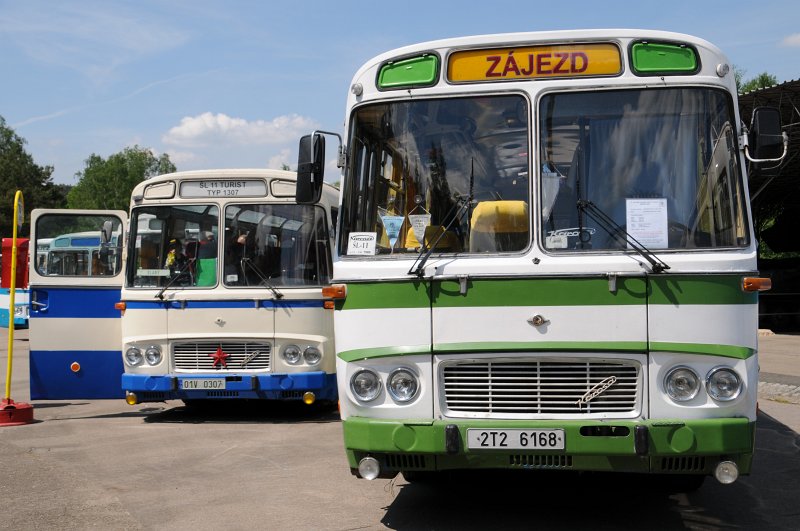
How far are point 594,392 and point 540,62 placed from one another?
206 centimetres

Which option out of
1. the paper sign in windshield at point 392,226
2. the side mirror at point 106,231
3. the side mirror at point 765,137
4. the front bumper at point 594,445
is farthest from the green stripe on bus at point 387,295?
the side mirror at point 106,231

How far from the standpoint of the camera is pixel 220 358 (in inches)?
442

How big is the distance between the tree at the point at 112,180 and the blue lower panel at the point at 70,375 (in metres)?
95.2

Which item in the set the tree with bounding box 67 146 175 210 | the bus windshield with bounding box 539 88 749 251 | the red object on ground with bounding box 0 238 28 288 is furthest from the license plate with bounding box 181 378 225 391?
the tree with bounding box 67 146 175 210

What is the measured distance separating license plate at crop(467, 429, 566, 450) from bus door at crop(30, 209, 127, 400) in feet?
22.5

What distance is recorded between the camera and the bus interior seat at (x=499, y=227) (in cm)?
594

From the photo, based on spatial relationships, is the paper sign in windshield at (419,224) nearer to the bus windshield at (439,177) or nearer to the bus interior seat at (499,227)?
the bus windshield at (439,177)

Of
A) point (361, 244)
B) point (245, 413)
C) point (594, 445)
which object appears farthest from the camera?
point (245, 413)

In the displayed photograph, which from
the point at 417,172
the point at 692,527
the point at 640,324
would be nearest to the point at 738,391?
the point at 640,324

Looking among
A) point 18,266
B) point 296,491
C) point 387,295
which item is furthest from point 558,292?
point 18,266

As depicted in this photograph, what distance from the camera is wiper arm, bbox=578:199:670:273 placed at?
18.7ft

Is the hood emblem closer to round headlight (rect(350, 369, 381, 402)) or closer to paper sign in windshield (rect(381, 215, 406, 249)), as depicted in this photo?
round headlight (rect(350, 369, 381, 402))

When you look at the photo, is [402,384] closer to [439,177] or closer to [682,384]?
[439,177]

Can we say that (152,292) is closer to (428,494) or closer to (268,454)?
(268,454)
